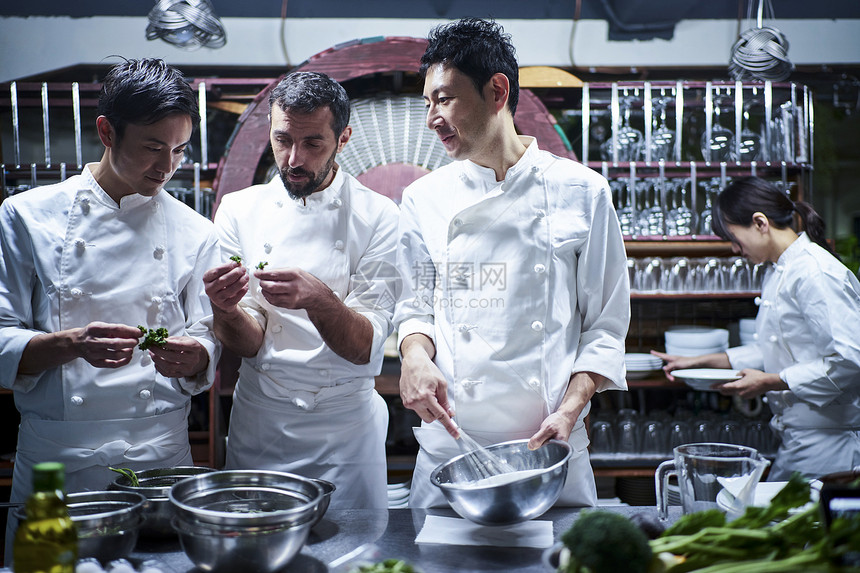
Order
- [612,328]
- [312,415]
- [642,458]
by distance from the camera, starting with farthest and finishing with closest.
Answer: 1. [642,458]
2. [312,415]
3. [612,328]

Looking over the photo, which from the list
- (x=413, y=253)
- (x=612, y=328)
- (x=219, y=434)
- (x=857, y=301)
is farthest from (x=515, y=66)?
(x=219, y=434)

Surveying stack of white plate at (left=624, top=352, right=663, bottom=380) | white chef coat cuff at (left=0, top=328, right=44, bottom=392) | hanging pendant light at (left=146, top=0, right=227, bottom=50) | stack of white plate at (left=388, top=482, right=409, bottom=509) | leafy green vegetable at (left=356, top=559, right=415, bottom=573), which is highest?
hanging pendant light at (left=146, top=0, right=227, bottom=50)

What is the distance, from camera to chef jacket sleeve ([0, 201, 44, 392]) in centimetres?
183

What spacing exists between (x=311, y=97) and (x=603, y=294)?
100cm

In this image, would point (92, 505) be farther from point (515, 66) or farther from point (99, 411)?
point (515, 66)

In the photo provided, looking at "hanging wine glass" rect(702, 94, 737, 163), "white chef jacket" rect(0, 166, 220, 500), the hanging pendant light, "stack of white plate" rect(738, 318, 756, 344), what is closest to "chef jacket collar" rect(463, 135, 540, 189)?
"white chef jacket" rect(0, 166, 220, 500)

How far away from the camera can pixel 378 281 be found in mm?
2195

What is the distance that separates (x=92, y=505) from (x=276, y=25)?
3618 millimetres

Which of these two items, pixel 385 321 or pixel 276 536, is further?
pixel 385 321

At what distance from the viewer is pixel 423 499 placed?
1.79 m

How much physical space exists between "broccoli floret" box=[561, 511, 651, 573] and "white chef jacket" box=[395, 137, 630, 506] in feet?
2.20

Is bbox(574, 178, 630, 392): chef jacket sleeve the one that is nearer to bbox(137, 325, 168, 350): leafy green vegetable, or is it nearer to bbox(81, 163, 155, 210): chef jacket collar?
bbox(137, 325, 168, 350): leafy green vegetable

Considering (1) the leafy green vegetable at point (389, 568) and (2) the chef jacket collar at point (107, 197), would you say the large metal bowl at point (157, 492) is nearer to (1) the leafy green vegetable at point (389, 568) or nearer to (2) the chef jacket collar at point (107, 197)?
(1) the leafy green vegetable at point (389, 568)

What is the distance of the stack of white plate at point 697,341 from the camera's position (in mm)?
3545
